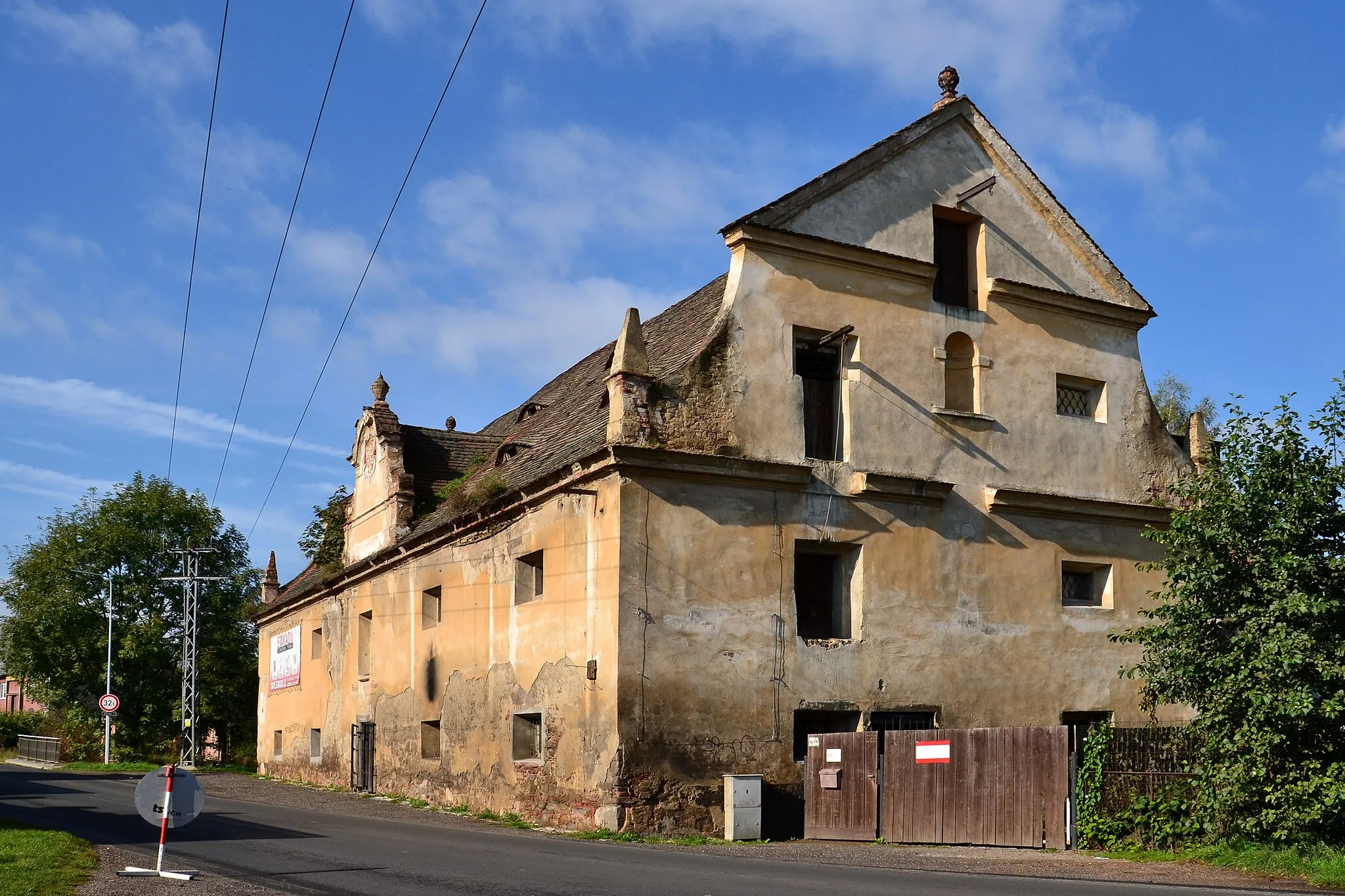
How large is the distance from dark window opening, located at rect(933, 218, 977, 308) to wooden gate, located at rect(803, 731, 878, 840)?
8022 millimetres

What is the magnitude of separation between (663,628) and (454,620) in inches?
266

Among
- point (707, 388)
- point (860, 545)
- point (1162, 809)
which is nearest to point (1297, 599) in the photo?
point (1162, 809)

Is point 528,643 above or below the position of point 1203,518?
below

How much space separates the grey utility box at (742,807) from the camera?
58.5 ft

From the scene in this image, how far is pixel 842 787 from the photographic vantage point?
17.9 m

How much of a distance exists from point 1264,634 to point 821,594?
23.5ft

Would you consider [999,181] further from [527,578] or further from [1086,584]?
[527,578]

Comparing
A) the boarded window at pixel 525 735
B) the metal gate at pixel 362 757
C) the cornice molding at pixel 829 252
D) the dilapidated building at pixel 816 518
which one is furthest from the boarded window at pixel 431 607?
the cornice molding at pixel 829 252

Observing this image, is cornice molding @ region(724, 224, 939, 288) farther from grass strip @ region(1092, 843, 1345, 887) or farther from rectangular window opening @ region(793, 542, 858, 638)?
grass strip @ region(1092, 843, 1345, 887)

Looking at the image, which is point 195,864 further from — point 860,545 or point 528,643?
point 860,545

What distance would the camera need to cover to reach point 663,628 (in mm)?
18406

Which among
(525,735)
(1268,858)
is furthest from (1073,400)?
(525,735)

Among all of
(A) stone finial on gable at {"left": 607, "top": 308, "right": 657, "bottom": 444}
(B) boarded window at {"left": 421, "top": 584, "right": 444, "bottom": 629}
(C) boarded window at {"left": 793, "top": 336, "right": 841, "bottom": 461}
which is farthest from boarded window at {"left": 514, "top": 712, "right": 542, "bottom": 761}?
(C) boarded window at {"left": 793, "top": 336, "right": 841, "bottom": 461}

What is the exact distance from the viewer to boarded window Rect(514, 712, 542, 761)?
2052 cm
